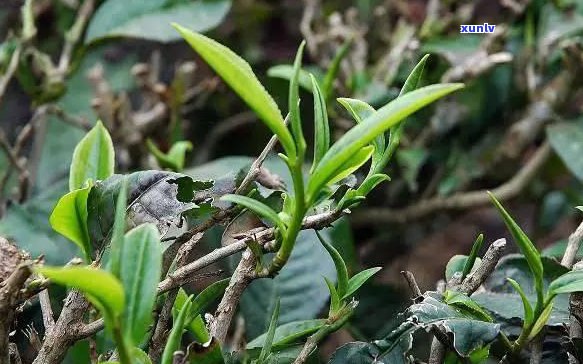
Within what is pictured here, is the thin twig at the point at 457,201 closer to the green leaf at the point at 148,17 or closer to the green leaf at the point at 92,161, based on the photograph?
the green leaf at the point at 148,17

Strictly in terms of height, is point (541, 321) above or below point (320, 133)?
below

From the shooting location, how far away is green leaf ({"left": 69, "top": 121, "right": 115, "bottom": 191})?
552 millimetres

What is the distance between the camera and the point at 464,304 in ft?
1.52

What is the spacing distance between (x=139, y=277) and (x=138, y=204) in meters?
0.13

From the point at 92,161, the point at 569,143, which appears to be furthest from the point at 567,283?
the point at 569,143

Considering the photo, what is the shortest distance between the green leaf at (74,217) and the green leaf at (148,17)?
47 centimetres

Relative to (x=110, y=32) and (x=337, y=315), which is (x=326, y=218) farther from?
(x=110, y=32)

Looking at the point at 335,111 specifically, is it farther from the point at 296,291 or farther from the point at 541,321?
the point at 541,321

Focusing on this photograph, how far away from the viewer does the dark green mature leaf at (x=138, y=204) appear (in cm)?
48

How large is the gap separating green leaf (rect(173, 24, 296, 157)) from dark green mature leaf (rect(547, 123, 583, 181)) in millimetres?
619

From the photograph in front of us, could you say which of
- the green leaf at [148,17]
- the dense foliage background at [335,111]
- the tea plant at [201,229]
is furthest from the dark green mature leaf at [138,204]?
the green leaf at [148,17]

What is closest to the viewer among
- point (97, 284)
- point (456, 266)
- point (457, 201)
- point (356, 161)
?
point (97, 284)

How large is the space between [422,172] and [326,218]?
71cm

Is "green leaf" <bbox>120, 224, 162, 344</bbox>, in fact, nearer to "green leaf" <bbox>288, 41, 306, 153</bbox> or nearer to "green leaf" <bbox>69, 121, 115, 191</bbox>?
"green leaf" <bbox>288, 41, 306, 153</bbox>
